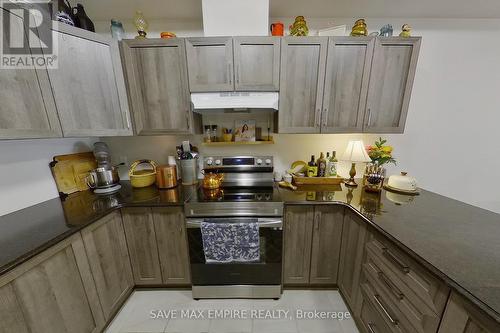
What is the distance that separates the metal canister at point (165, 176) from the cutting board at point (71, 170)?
0.67 m

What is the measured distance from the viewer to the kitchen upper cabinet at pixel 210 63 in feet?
4.82

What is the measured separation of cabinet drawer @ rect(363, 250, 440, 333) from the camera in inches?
30.5

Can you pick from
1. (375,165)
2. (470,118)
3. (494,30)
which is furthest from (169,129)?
(494,30)

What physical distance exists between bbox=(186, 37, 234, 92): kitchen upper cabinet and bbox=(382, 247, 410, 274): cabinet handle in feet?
5.08

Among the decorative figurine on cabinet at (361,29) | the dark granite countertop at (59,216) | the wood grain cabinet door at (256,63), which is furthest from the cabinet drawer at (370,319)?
the decorative figurine on cabinet at (361,29)

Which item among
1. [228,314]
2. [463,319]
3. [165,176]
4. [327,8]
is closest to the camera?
[463,319]

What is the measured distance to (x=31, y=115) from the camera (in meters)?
1.10

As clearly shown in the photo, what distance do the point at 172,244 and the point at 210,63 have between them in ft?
5.12

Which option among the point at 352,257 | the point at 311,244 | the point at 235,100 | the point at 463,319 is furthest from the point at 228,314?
the point at 235,100

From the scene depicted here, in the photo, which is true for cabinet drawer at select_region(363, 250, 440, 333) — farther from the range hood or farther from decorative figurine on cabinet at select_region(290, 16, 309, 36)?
decorative figurine on cabinet at select_region(290, 16, 309, 36)

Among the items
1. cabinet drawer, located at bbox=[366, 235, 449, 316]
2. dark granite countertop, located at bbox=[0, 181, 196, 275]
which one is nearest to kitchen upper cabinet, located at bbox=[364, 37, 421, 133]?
cabinet drawer, located at bbox=[366, 235, 449, 316]

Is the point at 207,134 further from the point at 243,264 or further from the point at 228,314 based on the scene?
the point at 228,314

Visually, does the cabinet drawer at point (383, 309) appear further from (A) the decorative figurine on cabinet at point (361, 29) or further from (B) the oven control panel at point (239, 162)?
(A) the decorative figurine on cabinet at point (361, 29)

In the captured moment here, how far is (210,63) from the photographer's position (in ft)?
4.93
